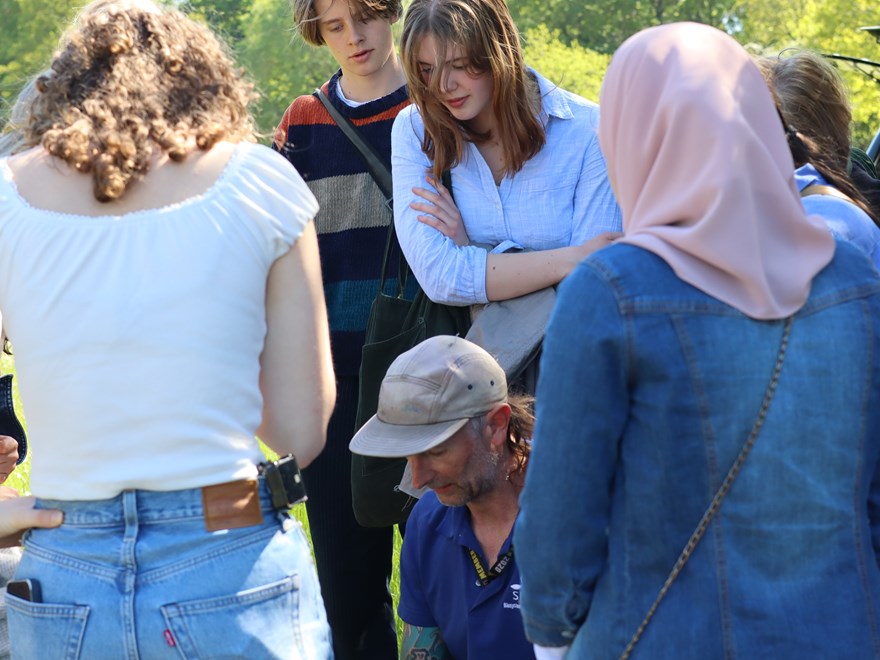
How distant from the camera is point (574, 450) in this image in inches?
67.9

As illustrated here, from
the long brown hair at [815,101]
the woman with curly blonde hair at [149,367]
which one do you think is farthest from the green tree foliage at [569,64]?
the woman with curly blonde hair at [149,367]

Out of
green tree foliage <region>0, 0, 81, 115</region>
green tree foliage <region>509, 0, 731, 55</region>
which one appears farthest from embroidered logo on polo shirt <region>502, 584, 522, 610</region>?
green tree foliage <region>509, 0, 731, 55</region>

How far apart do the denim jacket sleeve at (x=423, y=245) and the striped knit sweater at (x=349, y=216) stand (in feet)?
0.73

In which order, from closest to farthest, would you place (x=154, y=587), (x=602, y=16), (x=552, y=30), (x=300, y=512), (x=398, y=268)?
(x=154, y=587)
(x=398, y=268)
(x=300, y=512)
(x=552, y=30)
(x=602, y=16)

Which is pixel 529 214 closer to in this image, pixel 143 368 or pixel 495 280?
pixel 495 280

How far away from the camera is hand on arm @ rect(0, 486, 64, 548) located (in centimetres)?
191

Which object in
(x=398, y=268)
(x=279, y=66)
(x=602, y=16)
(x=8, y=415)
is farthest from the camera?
(x=602, y=16)

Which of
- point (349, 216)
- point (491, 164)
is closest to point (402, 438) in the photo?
point (491, 164)

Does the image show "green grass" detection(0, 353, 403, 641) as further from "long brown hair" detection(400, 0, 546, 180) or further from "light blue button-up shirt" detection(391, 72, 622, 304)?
"long brown hair" detection(400, 0, 546, 180)

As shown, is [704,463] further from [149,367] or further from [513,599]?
[513,599]

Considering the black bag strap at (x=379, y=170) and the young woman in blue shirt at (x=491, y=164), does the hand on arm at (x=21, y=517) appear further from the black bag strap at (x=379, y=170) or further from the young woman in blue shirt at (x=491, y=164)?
the black bag strap at (x=379, y=170)

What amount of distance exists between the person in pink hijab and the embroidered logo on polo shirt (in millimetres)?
930

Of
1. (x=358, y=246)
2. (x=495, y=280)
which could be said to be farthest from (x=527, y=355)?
(x=358, y=246)

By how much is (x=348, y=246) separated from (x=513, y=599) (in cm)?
116
